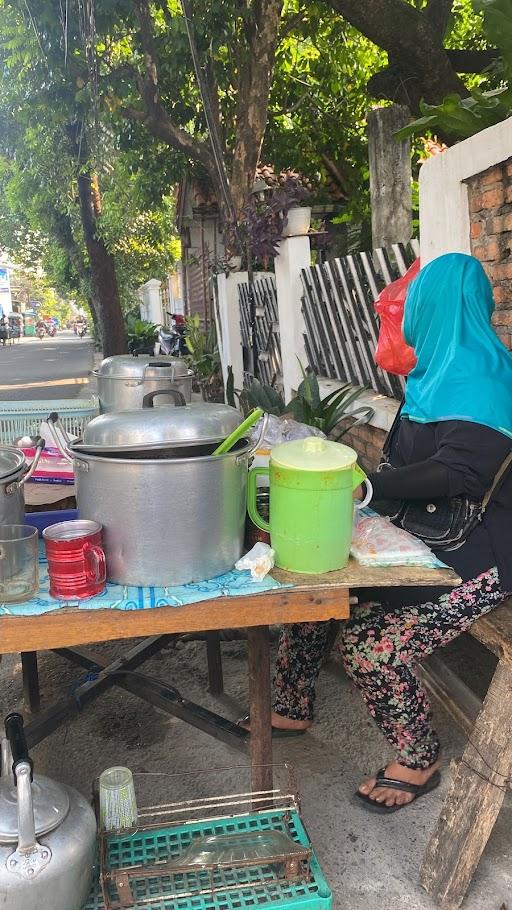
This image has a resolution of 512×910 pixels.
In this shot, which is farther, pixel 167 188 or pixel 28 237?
pixel 28 237

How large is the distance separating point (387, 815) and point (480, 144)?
250 cm

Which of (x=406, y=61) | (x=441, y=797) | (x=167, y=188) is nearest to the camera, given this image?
(x=441, y=797)

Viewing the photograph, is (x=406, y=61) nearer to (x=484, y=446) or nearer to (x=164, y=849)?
(x=484, y=446)

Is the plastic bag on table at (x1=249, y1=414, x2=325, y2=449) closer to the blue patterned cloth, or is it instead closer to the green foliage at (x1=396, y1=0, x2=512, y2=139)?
the blue patterned cloth

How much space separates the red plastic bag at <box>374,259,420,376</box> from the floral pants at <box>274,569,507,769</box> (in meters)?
1.19

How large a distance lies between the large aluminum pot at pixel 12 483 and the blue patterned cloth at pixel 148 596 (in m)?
0.18

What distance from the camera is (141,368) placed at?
3205 mm

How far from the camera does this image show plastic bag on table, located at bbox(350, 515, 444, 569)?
178cm

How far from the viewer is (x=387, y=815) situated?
2.31m

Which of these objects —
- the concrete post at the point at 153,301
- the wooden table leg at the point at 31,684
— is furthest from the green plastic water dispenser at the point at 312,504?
the concrete post at the point at 153,301

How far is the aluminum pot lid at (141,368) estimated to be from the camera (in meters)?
3.19

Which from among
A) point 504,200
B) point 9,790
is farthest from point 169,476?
point 504,200

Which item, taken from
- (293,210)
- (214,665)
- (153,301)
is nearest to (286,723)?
(214,665)

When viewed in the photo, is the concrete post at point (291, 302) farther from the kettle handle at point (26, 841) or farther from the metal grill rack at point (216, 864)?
the kettle handle at point (26, 841)
